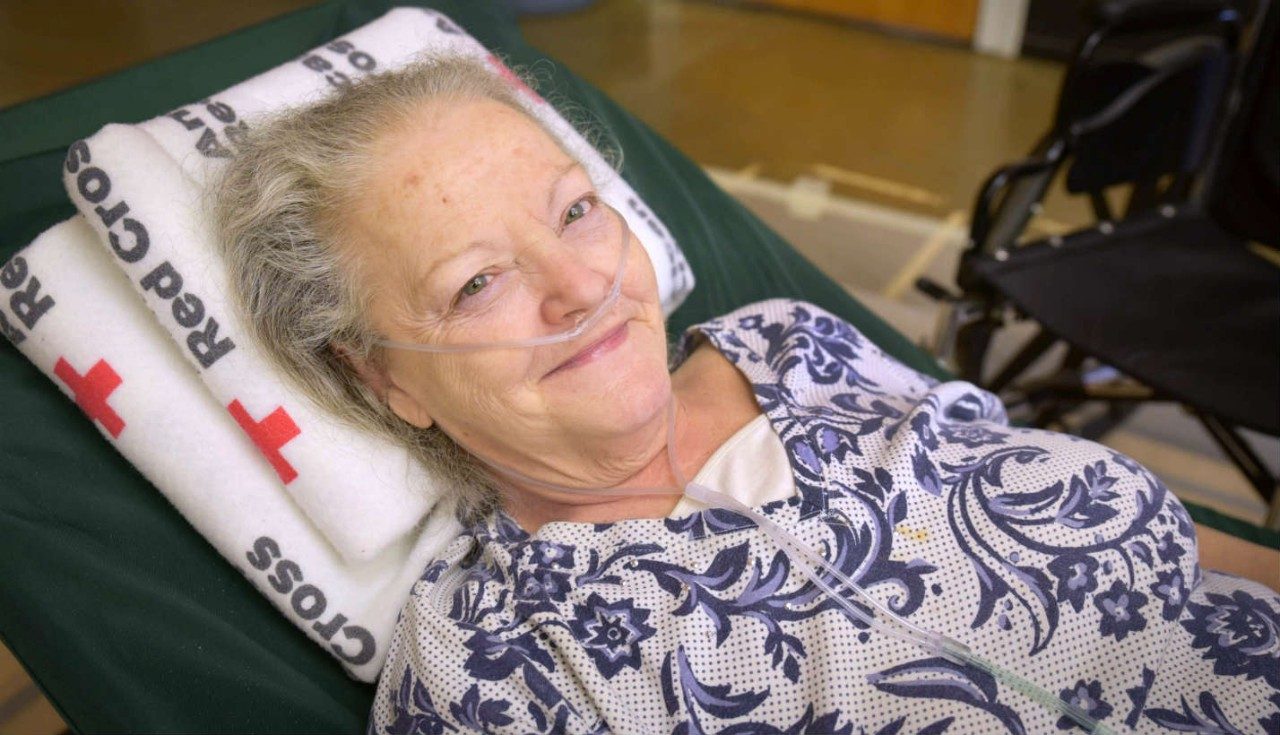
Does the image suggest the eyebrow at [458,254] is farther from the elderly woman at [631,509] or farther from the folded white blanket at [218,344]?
the folded white blanket at [218,344]

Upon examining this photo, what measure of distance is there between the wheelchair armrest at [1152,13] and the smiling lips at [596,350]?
1.55 meters

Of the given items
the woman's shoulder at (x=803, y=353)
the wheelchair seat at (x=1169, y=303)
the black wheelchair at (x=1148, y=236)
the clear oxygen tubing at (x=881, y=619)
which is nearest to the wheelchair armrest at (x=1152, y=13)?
the black wheelchair at (x=1148, y=236)

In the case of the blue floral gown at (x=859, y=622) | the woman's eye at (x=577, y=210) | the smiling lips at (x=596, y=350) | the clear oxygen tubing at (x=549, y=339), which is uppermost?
the woman's eye at (x=577, y=210)

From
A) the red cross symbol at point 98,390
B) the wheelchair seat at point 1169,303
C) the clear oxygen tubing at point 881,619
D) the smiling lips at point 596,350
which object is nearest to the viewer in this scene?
the clear oxygen tubing at point 881,619

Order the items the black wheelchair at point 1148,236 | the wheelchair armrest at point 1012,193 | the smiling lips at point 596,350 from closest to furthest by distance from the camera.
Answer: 1. the smiling lips at point 596,350
2. the black wheelchair at point 1148,236
3. the wheelchair armrest at point 1012,193

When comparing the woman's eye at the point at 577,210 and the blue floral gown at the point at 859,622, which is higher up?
the woman's eye at the point at 577,210

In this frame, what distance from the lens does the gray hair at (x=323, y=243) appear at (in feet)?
4.01

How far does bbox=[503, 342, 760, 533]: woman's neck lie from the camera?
50.9 inches

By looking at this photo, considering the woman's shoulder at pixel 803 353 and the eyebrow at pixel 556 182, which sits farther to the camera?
the woman's shoulder at pixel 803 353

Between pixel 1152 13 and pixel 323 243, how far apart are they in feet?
6.29

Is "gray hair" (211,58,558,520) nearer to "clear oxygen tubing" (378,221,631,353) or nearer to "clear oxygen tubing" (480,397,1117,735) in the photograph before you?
"clear oxygen tubing" (378,221,631,353)

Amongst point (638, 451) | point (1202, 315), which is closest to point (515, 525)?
point (638, 451)

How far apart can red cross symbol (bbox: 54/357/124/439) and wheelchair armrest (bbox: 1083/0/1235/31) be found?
6.58 ft

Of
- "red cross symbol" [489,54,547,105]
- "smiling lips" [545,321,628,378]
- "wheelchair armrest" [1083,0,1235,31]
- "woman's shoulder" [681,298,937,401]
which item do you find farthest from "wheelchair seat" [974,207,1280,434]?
"smiling lips" [545,321,628,378]
